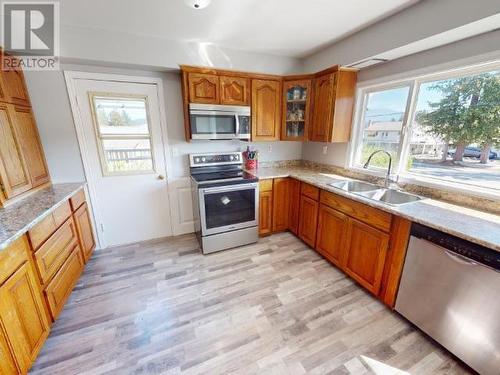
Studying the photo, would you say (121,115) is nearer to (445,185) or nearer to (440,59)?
(440,59)

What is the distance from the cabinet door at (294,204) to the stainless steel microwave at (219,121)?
0.88 m

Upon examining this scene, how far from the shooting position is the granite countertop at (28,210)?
1243 mm

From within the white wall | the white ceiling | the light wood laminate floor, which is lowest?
the light wood laminate floor

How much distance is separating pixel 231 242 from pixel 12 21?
2.83 metres

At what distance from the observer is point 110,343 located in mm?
1518

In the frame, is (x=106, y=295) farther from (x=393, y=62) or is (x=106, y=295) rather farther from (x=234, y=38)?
(x=393, y=62)

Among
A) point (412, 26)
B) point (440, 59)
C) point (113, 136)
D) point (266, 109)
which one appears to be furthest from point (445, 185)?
point (113, 136)

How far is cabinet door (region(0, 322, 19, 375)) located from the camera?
110cm

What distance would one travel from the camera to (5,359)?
1124mm

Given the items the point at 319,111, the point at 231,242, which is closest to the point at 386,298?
the point at 231,242

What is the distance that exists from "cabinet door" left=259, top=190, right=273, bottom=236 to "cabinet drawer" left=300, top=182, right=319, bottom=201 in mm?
408

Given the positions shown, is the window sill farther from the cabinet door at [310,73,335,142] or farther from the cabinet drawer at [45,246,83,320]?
the cabinet drawer at [45,246,83,320]

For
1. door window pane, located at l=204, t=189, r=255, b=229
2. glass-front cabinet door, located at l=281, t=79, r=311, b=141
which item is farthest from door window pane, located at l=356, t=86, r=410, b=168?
door window pane, located at l=204, t=189, r=255, b=229

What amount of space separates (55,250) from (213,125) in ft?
6.15
